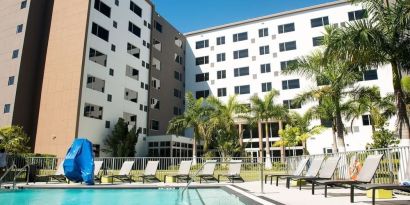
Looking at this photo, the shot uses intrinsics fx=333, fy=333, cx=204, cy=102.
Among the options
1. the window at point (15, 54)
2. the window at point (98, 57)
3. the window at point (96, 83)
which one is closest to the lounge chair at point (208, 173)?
the window at point (96, 83)

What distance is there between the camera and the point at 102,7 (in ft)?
113

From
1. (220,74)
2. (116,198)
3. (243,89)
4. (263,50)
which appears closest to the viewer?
(116,198)

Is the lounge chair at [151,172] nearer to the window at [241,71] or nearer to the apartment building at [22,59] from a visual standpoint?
the apartment building at [22,59]

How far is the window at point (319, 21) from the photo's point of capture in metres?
41.5

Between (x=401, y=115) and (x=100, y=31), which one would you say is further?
(x=100, y=31)

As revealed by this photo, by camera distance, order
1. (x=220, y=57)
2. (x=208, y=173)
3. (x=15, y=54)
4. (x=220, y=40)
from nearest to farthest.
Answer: (x=208, y=173) < (x=15, y=54) < (x=220, y=57) < (x=220, y=40)

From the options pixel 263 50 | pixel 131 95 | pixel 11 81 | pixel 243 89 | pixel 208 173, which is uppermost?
pixel 263 50

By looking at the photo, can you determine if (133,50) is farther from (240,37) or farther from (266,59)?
(266,59)

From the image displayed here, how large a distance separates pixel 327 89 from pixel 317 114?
7481mm

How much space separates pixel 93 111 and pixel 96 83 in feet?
9.80

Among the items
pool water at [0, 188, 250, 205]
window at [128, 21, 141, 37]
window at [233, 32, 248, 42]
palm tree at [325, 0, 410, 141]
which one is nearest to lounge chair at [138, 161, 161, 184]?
pool water at [0, 188, 250, 205]

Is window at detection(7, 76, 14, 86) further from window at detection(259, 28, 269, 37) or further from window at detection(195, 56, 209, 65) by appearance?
window at detection(259, 28, 269, 37)

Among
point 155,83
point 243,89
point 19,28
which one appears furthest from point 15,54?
point 243,89

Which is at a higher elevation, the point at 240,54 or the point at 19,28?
the point at 240,54
